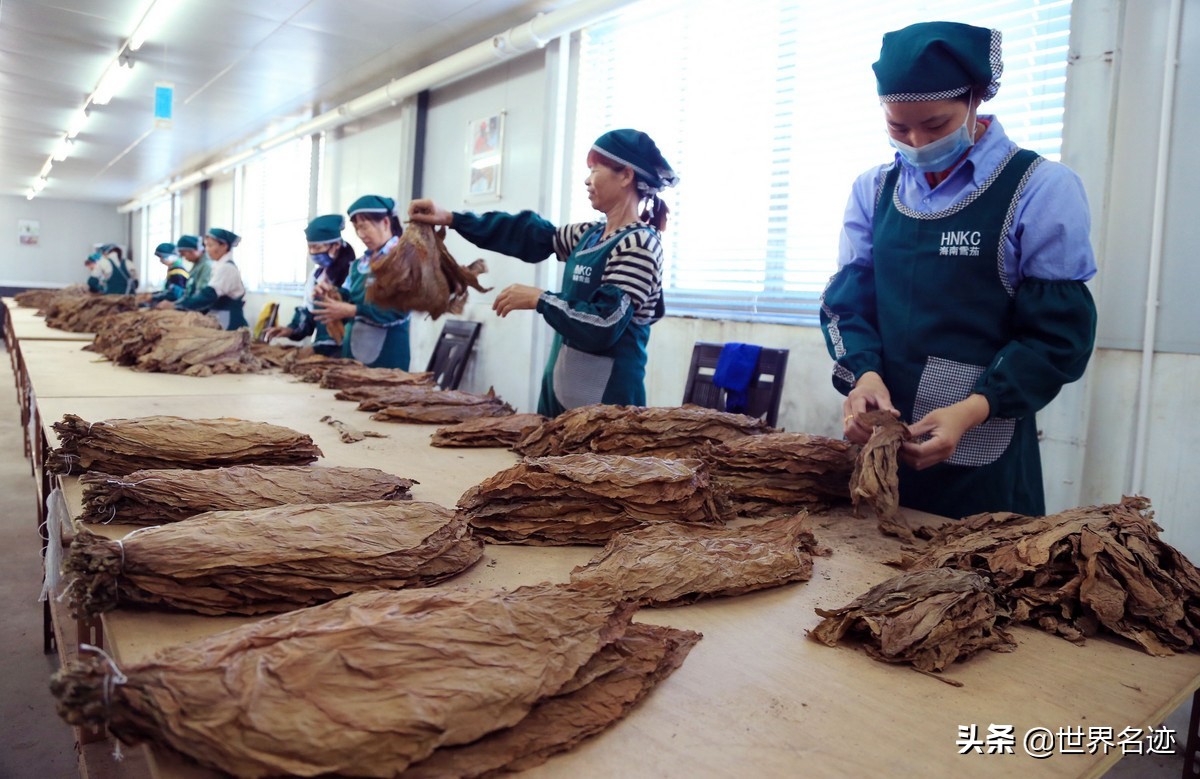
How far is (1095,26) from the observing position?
275cm

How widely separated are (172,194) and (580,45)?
15.5 m

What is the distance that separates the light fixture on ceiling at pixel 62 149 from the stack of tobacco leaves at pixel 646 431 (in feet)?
43.9

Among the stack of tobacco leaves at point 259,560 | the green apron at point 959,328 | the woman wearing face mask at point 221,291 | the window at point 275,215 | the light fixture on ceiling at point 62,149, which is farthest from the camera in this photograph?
the light fixture on ceiling at point 62,149

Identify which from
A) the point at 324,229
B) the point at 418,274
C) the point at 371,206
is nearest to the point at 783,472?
the point at 418,274

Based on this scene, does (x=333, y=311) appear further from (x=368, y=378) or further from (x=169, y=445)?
(x=169, y=445)

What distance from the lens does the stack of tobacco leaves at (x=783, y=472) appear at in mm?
1615

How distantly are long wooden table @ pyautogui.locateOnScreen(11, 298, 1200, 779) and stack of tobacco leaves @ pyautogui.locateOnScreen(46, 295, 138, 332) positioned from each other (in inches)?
225

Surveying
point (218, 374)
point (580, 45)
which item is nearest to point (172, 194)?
point (580, 45)

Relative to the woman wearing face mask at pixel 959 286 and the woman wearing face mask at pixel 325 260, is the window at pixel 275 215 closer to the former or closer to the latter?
the woman wearing face mask at pixel 325 260

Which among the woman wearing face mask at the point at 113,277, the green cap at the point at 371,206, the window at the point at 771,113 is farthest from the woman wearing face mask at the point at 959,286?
the woman wearing face mask at the point at 113,277

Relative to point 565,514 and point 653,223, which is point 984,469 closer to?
point 565,514

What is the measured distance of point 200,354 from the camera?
3.62 meters

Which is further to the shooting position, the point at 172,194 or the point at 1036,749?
the point at 172,194

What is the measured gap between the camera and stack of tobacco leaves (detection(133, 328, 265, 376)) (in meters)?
3.52
